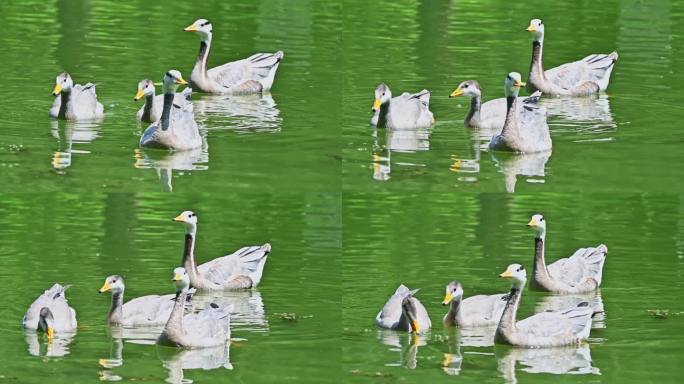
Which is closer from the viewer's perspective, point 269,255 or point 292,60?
point 269,255

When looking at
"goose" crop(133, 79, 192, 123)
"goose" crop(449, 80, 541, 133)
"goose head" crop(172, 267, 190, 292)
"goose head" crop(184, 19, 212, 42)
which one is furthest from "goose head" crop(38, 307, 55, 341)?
"goose head" crop(184, 19, 212, 42)

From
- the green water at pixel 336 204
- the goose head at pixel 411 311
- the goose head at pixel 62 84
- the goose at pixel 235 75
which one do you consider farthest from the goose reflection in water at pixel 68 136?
the goose head at pixel 411 311

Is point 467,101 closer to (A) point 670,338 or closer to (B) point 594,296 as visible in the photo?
(B) point 594,296

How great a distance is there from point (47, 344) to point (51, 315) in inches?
19.7

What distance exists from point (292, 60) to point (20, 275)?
7681mm

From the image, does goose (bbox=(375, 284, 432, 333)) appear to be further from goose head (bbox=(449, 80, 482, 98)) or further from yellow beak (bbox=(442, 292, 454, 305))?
goose head (bbox=(449, 80, 482, 98))

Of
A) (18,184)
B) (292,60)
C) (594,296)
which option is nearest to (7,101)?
(18,184)

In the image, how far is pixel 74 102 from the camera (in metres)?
23.1

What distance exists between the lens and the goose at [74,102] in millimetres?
23031

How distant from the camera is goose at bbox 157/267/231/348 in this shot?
18.7 m

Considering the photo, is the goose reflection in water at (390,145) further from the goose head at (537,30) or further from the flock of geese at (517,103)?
the goose head at (537,30)

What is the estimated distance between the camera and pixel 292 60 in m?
27.9

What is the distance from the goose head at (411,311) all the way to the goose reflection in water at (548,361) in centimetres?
101

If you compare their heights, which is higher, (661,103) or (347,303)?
(661,103)
